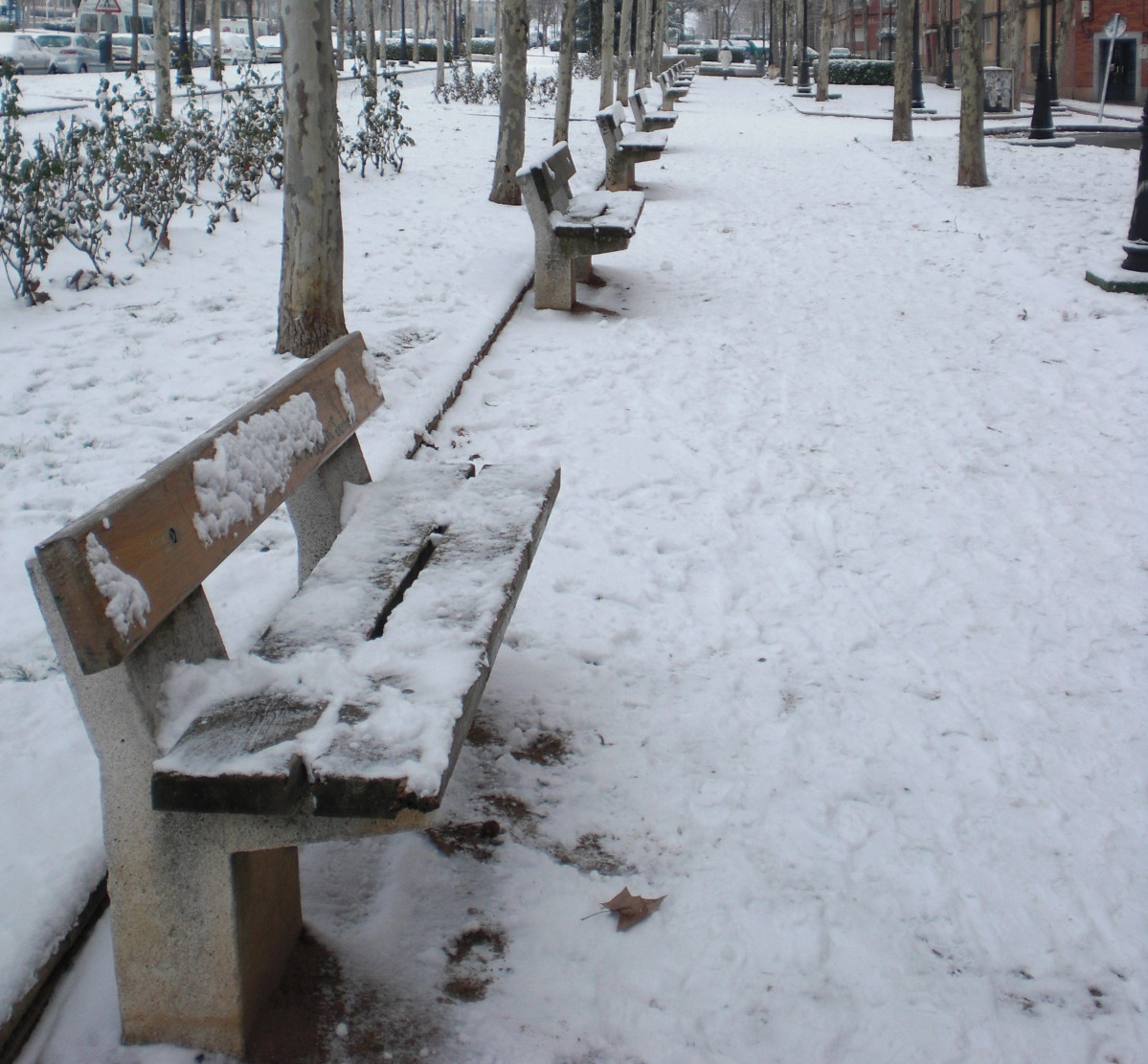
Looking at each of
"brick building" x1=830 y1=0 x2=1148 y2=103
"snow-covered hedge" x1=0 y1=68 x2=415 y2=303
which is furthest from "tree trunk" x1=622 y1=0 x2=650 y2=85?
"snow-covered hedge" x1=0 y1=68 x2=415 y2=303

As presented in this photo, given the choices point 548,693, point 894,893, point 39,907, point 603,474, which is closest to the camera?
point 39,907

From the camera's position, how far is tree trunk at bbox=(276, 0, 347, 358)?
5191 millimetres

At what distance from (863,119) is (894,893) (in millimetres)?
23872

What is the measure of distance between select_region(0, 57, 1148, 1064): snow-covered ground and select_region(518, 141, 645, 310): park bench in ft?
0.75

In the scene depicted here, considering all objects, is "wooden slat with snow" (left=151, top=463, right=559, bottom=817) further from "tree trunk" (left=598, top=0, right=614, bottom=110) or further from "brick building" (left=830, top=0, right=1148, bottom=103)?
"brick building" (left=830, top=0, right=1148, bottom=103)

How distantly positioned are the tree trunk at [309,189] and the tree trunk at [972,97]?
8.20 meters

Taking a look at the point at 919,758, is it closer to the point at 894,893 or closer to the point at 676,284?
the point at 894,893

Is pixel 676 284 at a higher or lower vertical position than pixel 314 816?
higher

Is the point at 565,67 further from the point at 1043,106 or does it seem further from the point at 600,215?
the point at 1043,106

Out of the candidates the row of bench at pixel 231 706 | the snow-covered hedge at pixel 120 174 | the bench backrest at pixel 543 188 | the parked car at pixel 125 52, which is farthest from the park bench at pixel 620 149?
the parked car at pixel 125 52

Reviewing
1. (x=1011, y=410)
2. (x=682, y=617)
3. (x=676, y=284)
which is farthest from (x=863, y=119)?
(x=682, y=617)

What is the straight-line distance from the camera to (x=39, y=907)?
204 cm

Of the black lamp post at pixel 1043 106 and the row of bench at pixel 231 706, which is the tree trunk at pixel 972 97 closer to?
the black lamp post at pixel 1043 106

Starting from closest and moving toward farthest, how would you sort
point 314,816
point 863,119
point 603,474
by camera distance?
point 314,816, point 603,474, point 863,119
